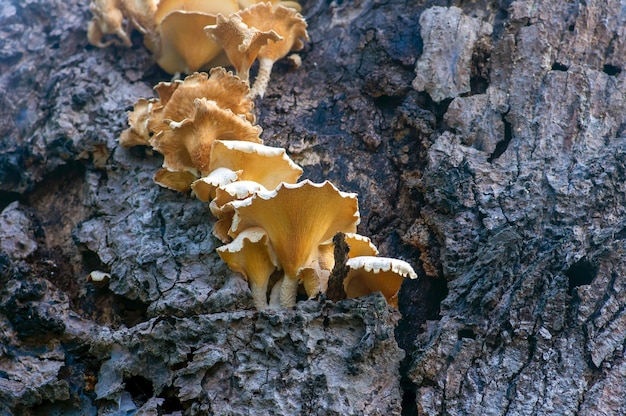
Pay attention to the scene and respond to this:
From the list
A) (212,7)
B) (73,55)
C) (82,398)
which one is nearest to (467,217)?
(82,398)

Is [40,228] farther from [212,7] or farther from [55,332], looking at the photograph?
[212,7]

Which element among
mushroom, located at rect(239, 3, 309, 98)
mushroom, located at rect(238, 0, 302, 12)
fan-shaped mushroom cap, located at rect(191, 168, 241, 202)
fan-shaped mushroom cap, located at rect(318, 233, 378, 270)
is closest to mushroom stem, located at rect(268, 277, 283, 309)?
fan-shaped mushroom cap, located at rect(318, 233, 378, 270)

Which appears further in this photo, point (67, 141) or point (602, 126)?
point (67, 141)

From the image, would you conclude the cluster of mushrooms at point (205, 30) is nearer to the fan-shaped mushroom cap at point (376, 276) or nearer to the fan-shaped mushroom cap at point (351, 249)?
the fan-shaped mushroom cap at point (351, 249)

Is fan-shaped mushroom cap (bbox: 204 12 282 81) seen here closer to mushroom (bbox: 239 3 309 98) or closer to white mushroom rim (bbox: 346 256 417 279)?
mushroom (bbox: 239 3 309 98)

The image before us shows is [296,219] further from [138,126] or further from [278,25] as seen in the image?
[278,25]

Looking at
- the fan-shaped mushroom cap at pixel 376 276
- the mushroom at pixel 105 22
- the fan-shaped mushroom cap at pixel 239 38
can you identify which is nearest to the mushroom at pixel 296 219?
the fan-shaped mushroom cap at pixel 376 276
